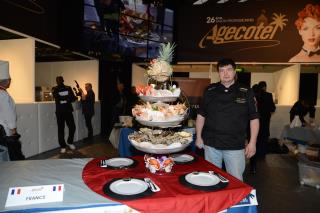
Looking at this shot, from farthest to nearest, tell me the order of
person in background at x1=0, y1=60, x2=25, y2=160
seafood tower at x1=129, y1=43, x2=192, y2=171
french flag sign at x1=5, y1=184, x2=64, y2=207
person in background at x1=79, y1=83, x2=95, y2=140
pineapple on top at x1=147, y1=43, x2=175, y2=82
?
person in background at x1=79, y1=83, x2=95, y2=140 < person in background at x1=0, y1=60, x2=25, y2=160 < pineapple on top at x1=147, y1=43, x2=175, y2=82 < seafood tower at x1=129, y1=43, x2=192, y2=171 < french flag sign at x1=5, y1=184, x2=64, y2=207

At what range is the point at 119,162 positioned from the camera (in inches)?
68.5

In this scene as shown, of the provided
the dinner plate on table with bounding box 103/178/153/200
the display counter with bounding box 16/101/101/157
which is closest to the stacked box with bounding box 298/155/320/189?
the dinner plate on table with bounding box 103/178/153/200

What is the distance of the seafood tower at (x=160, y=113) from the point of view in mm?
1616

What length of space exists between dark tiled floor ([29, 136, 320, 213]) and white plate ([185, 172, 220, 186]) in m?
1.74

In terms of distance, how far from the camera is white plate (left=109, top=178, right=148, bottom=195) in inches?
49.4

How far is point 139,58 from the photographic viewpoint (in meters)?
8.61

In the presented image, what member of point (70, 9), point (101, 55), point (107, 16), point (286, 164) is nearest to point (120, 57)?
point (101, 55)

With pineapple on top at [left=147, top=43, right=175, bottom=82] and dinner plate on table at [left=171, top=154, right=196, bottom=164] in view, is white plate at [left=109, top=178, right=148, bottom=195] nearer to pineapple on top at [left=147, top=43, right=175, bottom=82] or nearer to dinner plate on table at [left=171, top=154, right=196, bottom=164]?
dinner plate on table at [left=171, top=154, right=196, bottom=164]

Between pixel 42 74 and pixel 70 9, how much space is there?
152 inches

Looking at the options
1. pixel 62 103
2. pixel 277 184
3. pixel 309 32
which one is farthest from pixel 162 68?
pixel 309 32

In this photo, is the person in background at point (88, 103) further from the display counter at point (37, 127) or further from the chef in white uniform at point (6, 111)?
the chef in white uniform at point (6, 111)

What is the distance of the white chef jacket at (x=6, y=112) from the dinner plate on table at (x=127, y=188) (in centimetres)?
231

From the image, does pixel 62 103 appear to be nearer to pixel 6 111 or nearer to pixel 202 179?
pixel 6 111

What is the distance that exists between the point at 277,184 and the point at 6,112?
3.70 m
